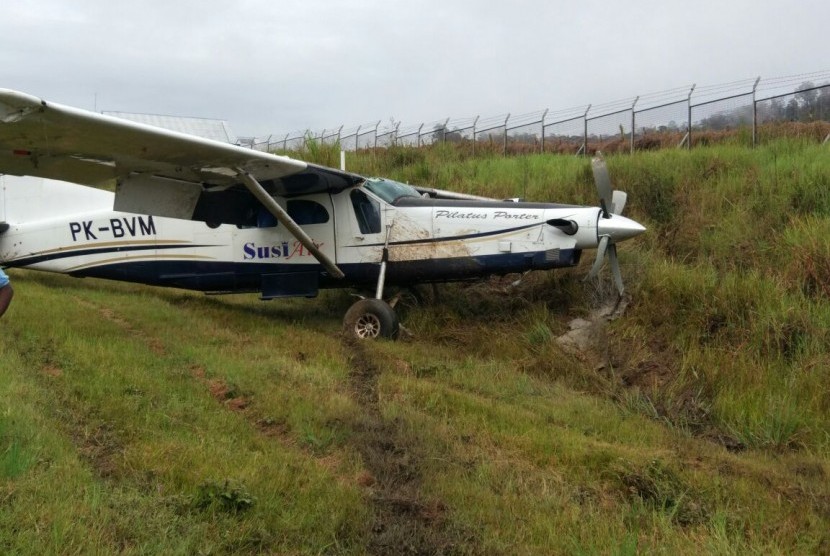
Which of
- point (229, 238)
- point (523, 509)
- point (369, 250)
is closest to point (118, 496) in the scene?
point (523, 509)

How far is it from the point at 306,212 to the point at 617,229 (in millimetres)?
4676

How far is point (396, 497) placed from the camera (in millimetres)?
3711

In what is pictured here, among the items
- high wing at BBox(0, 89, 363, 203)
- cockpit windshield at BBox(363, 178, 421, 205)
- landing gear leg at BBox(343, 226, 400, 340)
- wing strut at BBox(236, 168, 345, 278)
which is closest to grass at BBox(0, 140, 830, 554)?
landing gear leg at BBox(343, 226, 400, 340)

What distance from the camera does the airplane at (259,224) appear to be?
806cm

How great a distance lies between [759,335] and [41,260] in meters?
11.7

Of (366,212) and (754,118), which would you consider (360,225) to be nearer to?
(366,212)

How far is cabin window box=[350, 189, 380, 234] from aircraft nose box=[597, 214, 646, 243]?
3263 millimetres

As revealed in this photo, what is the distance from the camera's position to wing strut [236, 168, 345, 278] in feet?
28.6

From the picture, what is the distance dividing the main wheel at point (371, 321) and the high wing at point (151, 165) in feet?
3.39

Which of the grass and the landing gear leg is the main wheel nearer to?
the landing gear leg

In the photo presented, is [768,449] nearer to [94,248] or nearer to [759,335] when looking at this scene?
[759,335]

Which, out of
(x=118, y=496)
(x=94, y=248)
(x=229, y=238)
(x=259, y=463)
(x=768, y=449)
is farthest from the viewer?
(x=94, y=248)

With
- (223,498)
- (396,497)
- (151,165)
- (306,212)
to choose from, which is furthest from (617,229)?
(223,498)

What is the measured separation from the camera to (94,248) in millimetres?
11336
